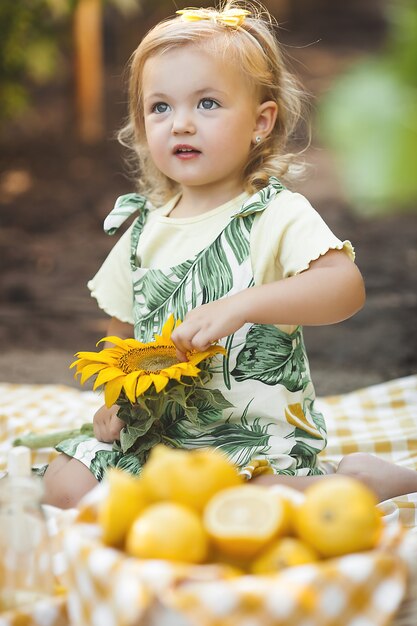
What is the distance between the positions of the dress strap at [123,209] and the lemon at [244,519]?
0.99m

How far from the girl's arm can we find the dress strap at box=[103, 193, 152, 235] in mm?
501

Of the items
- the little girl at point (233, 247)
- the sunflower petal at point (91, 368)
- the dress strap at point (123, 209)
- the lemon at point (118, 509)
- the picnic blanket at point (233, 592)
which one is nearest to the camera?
the picnic blanket at point (233, 592)

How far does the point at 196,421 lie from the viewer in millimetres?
1608

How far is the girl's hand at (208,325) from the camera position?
139 cm

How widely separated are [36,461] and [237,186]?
31.2 inches

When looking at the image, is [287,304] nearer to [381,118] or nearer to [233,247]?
[233,247]

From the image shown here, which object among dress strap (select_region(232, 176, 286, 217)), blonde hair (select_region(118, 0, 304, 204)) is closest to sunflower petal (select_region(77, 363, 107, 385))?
dress strap (select_region(232, 176, 286, 217))

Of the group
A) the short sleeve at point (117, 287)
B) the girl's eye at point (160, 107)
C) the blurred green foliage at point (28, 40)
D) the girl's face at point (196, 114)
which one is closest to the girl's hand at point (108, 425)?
the short sleeve at point (117, 287)

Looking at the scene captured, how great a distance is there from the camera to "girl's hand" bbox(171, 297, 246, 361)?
1393 mm

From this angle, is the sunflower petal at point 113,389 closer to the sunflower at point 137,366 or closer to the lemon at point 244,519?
the sunflower at point 137,366

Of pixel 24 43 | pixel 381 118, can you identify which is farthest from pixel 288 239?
pixel 24 43

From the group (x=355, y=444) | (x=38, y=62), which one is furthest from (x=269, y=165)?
(x=38, y=62)

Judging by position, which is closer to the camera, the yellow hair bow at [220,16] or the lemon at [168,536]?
the lemon at [168,536]

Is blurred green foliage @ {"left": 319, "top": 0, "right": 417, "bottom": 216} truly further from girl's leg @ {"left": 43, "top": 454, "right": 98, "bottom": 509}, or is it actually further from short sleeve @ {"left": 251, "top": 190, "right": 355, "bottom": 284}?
girl's leg @ {"left": 43, "top": 454, "right": 98, "bottom": 509}
